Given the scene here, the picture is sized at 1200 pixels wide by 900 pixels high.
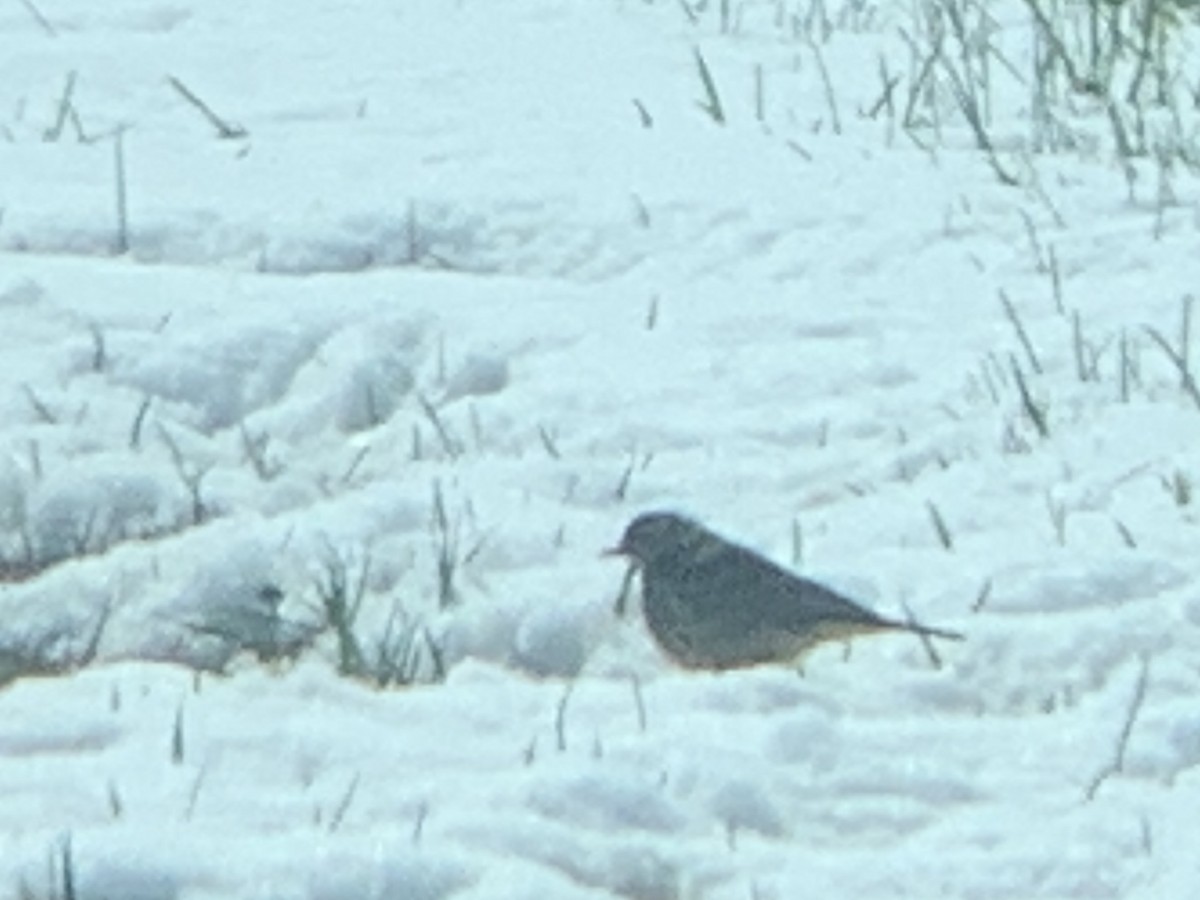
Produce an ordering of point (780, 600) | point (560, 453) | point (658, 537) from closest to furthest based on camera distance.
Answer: point (780, 600) → point (658, 537) → point (560, 453)

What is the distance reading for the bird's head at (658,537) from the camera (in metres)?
6.80

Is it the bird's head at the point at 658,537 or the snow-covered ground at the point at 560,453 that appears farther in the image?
the bird's head at the point at 658,537

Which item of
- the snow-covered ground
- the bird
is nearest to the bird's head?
the bird

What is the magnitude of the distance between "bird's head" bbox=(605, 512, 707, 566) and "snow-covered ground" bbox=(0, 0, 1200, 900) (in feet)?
0.43

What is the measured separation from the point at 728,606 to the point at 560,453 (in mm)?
1095

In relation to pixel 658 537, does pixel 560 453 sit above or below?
below

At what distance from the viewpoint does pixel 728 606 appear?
6.64m

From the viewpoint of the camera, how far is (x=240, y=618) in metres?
6.91

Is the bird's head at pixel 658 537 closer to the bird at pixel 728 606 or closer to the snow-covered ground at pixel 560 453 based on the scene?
the bird at pixel 728 606

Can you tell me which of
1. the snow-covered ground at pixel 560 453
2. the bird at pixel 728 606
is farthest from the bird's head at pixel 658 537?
the snow-covered ground at pixel 560 453

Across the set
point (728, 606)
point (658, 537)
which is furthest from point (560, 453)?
point (728, 606)

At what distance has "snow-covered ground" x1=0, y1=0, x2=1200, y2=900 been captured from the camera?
577 cm

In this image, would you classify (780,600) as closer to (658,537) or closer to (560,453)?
(658,537)

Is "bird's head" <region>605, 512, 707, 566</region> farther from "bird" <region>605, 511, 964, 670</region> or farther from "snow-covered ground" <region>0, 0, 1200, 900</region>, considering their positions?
"snow-covered ground" <region>0, 0, 1200, 900</region>
